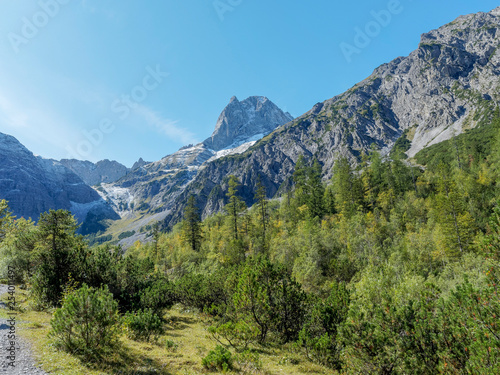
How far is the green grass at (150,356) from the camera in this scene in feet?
29.6

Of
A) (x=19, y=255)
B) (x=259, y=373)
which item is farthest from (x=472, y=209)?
(x=19, y=255)

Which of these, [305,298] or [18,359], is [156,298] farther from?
[18,359]

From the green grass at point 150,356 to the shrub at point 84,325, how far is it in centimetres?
46

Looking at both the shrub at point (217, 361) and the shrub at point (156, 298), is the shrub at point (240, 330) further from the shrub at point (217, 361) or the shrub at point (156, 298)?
the shrub at point (156, 298)

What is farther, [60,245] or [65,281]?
[60,245]

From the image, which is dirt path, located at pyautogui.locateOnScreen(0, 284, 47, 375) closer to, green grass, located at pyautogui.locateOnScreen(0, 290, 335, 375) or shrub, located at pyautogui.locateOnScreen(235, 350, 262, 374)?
green grass, located at pyautogui.locateOnScreen(0, 290, 335, 375)

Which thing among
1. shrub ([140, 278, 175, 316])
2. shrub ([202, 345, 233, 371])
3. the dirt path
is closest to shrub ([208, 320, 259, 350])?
shrub ([202, 345, 233, 371])

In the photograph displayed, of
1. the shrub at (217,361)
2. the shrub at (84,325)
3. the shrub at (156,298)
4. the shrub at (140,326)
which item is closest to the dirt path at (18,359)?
the shrub at (84,325)

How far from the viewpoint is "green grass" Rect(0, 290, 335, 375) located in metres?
9.01

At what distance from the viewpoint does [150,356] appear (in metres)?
12.3

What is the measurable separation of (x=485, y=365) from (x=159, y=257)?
6765 centimetres

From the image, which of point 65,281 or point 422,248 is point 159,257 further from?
point 422,248

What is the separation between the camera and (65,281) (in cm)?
1861

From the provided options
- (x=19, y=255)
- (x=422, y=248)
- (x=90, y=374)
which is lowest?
(x=422, y=248)
